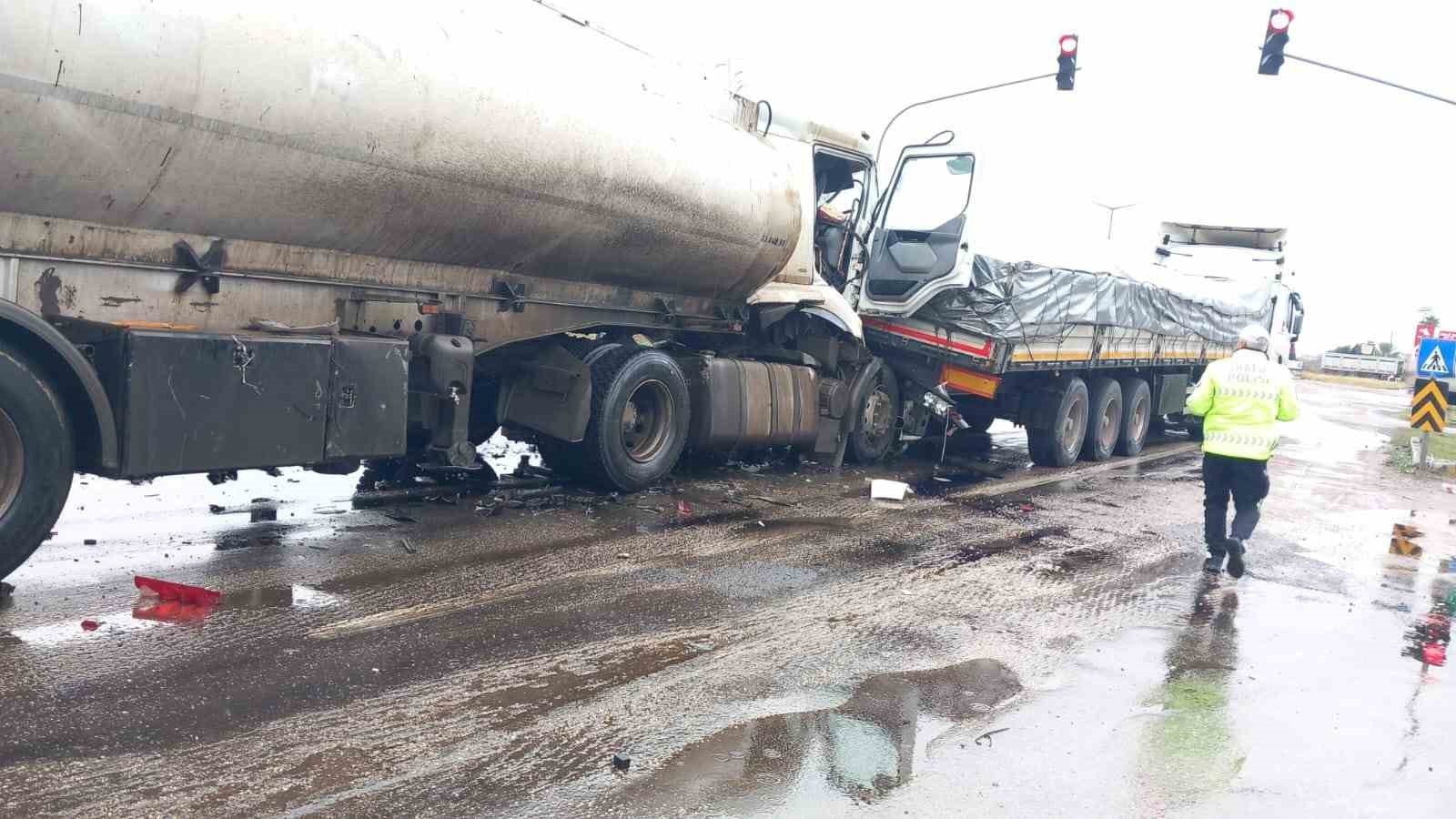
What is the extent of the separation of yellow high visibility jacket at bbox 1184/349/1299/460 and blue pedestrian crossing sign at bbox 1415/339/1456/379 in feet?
32.5

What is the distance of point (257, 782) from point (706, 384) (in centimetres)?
654

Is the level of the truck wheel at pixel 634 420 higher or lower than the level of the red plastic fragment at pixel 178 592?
higher

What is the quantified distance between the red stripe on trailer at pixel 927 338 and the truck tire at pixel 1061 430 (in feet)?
6.21

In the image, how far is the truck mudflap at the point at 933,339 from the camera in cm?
1145

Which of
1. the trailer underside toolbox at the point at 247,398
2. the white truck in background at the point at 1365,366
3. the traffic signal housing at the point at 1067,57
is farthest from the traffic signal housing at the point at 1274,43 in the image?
the white truck in background at the point at 1365,366

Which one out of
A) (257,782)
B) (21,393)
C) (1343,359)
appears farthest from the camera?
(1343,359)

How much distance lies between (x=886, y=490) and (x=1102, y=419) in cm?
519

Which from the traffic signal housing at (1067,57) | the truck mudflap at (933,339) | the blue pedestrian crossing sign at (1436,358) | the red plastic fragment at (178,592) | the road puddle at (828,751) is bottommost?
the road puddle at (828,751)

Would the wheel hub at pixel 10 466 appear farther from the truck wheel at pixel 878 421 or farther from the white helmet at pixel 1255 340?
the truck wheel at pixel 878 421

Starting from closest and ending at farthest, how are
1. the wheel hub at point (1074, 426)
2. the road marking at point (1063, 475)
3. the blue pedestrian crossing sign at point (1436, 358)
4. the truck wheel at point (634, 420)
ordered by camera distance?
1. the truck wheel at point (634, 420)
2. the road marking at point (1063, 475)
3. the wheel hub at point (1074, 426)
4. the blue pedestrian crossing sign at point (1436, 358)

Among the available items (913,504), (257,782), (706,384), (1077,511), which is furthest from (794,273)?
(257,782)

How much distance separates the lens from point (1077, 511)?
9.86m

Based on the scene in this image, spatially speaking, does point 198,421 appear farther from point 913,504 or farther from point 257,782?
point 913,504

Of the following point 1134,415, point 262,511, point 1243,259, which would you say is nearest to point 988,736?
point 262,511
